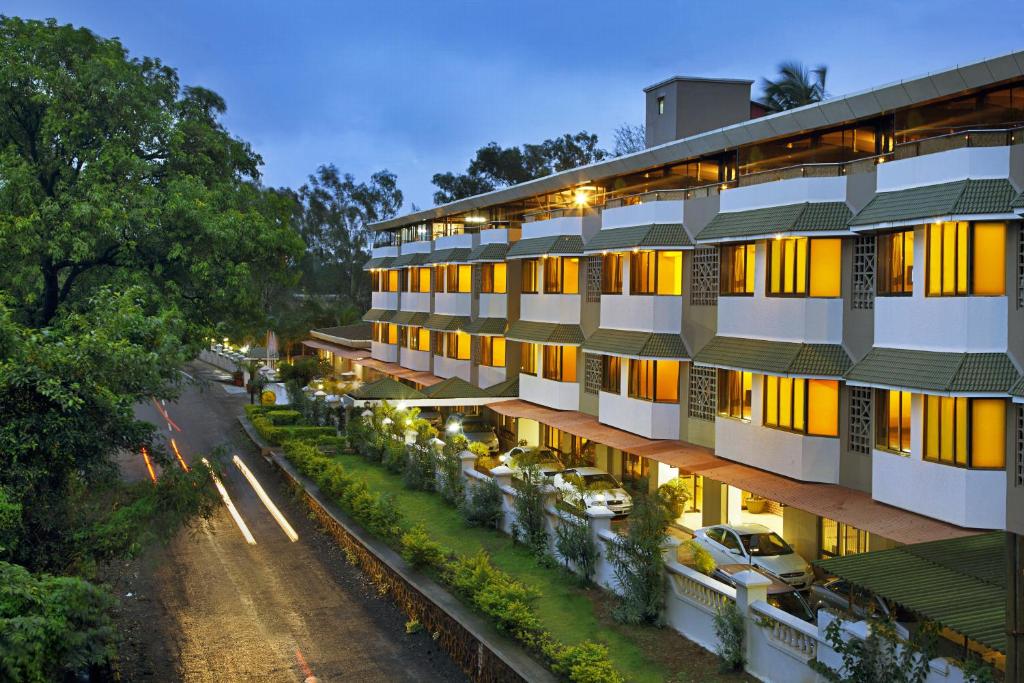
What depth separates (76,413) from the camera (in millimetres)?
12469

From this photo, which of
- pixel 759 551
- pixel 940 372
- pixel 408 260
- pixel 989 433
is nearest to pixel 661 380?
pixel 759 551

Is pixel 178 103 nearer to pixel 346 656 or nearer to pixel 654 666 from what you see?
pixel 346 656

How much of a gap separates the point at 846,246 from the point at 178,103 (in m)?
18.4

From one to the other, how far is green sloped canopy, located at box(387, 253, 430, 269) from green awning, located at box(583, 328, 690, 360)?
71.0 ft

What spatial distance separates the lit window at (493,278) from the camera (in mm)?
39125

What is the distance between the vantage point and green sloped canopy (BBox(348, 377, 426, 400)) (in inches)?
1451

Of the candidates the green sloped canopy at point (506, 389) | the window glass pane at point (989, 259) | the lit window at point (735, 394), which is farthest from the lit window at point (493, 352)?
the window glass pane at point (989, 259)

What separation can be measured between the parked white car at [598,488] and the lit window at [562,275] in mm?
7199

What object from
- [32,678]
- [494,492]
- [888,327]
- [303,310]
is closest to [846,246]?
[888,327]

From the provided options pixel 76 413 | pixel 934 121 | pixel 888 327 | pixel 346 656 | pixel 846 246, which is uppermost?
pixel 934 121

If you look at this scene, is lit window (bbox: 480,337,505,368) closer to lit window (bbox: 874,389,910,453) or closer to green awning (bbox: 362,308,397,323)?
green awning (bbox: 362,308,397,323)

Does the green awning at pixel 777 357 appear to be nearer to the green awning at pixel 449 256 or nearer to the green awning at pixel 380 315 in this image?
the green awning at pixel 449 256

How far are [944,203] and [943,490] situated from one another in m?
5.39

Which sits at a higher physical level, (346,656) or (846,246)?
(846,246)
